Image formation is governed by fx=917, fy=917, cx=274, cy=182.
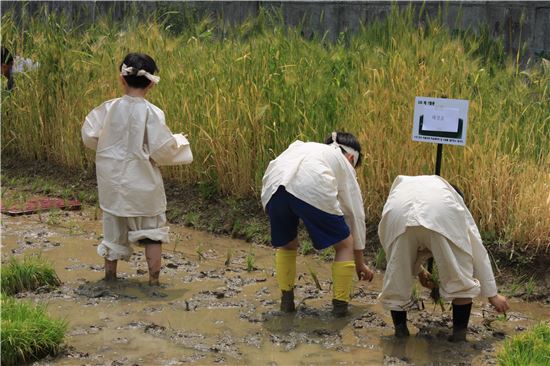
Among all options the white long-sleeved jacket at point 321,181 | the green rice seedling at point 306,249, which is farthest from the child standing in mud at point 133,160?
the green rice seedling at point 306,249

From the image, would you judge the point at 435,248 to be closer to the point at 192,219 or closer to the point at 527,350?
the point at 527,350

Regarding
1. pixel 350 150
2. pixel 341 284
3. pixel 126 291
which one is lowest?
pixel 126 291

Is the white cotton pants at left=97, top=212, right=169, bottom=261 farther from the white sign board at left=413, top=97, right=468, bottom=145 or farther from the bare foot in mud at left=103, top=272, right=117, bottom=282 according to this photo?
the white sign board at left=413, top=97, right=468, bottom=145

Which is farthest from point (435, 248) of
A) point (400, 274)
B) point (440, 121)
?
point (440, 121)

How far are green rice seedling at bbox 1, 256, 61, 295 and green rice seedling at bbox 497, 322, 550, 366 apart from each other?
9.20 feet

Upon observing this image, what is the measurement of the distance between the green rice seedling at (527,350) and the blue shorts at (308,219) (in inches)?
43.5

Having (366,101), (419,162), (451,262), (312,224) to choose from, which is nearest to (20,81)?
(366,101)

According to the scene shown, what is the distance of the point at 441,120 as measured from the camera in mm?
5691

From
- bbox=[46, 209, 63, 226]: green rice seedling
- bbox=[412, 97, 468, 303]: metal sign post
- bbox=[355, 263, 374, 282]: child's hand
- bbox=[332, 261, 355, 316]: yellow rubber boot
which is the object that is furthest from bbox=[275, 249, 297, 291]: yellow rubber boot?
bbox=[46, 209, 63, 226]: green rice seedling

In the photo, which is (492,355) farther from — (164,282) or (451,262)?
(164,282)

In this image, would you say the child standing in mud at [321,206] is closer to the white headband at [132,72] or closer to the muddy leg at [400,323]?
the muddy leg at [400,323]

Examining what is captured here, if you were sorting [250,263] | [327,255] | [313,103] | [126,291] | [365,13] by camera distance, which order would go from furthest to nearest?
[365,13], [313,103], [327,255], [250,263], [126,291]

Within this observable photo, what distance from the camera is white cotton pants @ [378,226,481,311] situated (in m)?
4.75

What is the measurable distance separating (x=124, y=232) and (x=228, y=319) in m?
1.10
